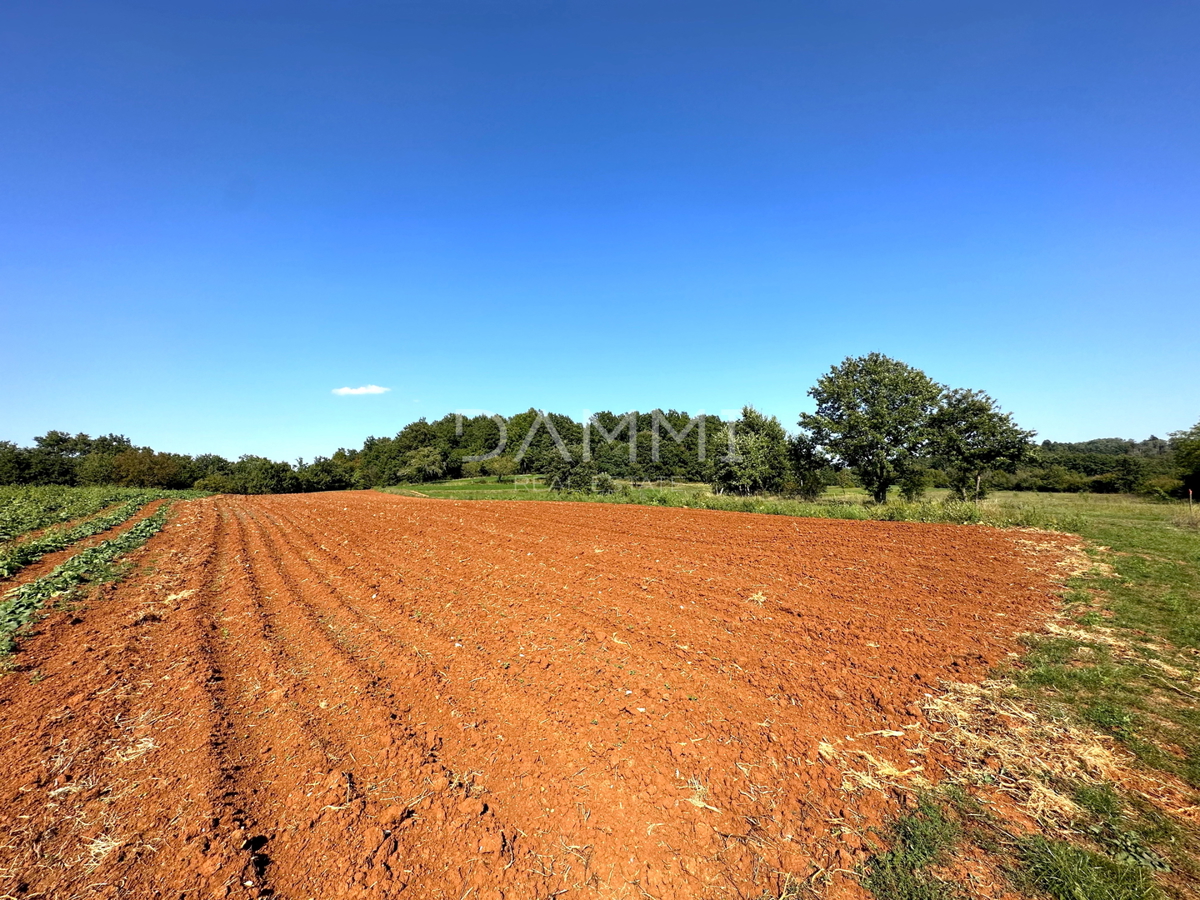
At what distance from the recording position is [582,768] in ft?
12.1

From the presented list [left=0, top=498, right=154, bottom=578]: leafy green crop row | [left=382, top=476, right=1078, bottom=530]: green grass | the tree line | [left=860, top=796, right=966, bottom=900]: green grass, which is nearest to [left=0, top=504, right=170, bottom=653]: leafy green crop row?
[left=0, top=498, right=154, bottom=578]: leafy green crop row

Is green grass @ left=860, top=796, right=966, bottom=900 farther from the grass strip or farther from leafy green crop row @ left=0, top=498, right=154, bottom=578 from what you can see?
the grass strip

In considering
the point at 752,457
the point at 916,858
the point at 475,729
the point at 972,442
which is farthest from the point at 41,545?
the point at 972,442

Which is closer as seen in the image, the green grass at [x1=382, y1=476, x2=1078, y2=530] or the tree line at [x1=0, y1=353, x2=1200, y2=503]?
the green grass at [x1=382, y1=476, x2=1078, y2=530]

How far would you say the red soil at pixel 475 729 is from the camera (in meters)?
2.84

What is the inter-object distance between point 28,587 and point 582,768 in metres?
11.6

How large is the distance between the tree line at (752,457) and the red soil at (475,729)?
73.5 ft

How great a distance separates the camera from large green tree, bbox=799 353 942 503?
1104 inches

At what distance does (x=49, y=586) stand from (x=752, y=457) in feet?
111

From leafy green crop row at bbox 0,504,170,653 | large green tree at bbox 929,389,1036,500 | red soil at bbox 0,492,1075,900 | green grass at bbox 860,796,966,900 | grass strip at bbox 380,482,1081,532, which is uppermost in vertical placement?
large green tree at bbox 929,389,1036,500

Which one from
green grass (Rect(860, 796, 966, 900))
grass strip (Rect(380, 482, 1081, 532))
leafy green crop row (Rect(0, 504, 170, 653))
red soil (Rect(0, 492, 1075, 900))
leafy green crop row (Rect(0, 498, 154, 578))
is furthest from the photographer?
grass strip (Rect(380, 482, 1081, 532))

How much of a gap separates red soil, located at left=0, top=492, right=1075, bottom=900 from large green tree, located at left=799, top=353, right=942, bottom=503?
21.4 m

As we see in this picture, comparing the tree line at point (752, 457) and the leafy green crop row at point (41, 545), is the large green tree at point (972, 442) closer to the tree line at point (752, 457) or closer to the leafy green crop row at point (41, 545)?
the tree line at point (752, 457)

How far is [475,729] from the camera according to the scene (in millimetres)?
4242
